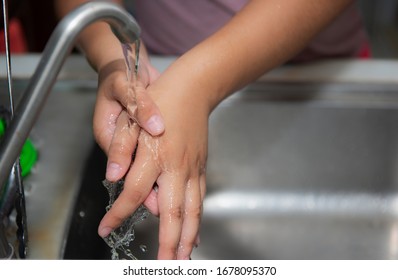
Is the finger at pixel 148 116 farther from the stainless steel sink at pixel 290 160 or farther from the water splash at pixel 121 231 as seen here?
the stainless steel sink at pixel 290 160

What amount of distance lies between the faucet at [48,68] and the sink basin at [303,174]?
1.53ft

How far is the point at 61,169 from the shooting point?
830mm

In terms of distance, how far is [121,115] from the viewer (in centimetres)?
67

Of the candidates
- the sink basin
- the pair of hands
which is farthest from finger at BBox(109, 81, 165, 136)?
the sink basin

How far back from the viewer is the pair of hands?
24.6 inches

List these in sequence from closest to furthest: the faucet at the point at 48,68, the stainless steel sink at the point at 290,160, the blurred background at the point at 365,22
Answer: the faucet at the point at 48,68 → the stainless steel sink at the point at 290,160 → the blurred background at the point at 365,22

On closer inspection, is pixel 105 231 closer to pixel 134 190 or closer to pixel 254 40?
pixel 134 190

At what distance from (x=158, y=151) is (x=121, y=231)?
0.34 ft

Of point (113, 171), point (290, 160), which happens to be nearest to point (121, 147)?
point (113, 171)

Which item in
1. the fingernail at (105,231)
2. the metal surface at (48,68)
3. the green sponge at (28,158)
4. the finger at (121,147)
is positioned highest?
the metal surface at (48,68)

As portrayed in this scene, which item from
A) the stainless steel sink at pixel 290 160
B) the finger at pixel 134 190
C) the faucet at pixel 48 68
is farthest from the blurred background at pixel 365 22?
the faucet at pixel 48 68

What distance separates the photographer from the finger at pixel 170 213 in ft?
Result: 2.01

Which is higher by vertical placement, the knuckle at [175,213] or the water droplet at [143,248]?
the knuckle at [175,213]
